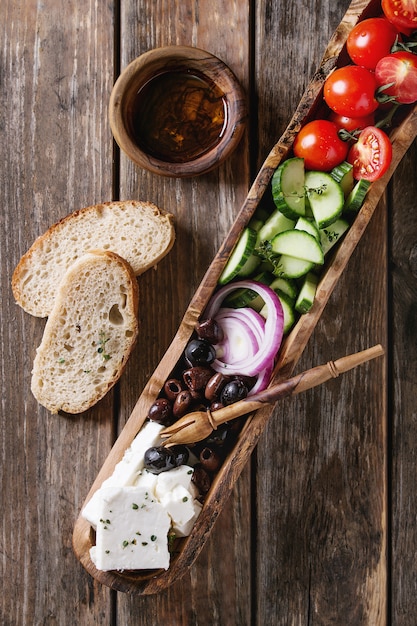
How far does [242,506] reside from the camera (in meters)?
1.61

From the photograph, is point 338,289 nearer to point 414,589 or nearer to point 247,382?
point 247,382

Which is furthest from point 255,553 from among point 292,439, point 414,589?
point 414,589

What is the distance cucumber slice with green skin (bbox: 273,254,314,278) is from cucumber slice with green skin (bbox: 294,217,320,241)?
0.21ft

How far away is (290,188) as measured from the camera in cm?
138

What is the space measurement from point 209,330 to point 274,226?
0.89 ft

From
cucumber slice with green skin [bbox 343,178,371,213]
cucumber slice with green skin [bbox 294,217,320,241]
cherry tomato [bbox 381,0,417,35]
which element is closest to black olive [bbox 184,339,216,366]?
cucumber slice with green skin [bbox 294,217,320,241]

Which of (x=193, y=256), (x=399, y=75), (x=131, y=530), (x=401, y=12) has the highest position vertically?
(x=401, y=12)

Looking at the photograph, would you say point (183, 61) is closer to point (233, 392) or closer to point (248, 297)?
point (248, 297)

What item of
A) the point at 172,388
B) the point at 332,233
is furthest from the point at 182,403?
the point at 332,233

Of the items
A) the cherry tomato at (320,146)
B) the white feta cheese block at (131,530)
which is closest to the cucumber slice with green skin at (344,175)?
the cherry tomato at (320,146)

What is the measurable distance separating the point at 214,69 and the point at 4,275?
0.73m

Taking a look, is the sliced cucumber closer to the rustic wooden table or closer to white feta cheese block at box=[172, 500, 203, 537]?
the rustic wooden table

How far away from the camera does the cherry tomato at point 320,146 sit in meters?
1.37

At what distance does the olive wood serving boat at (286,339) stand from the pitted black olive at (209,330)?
2 centimetres
